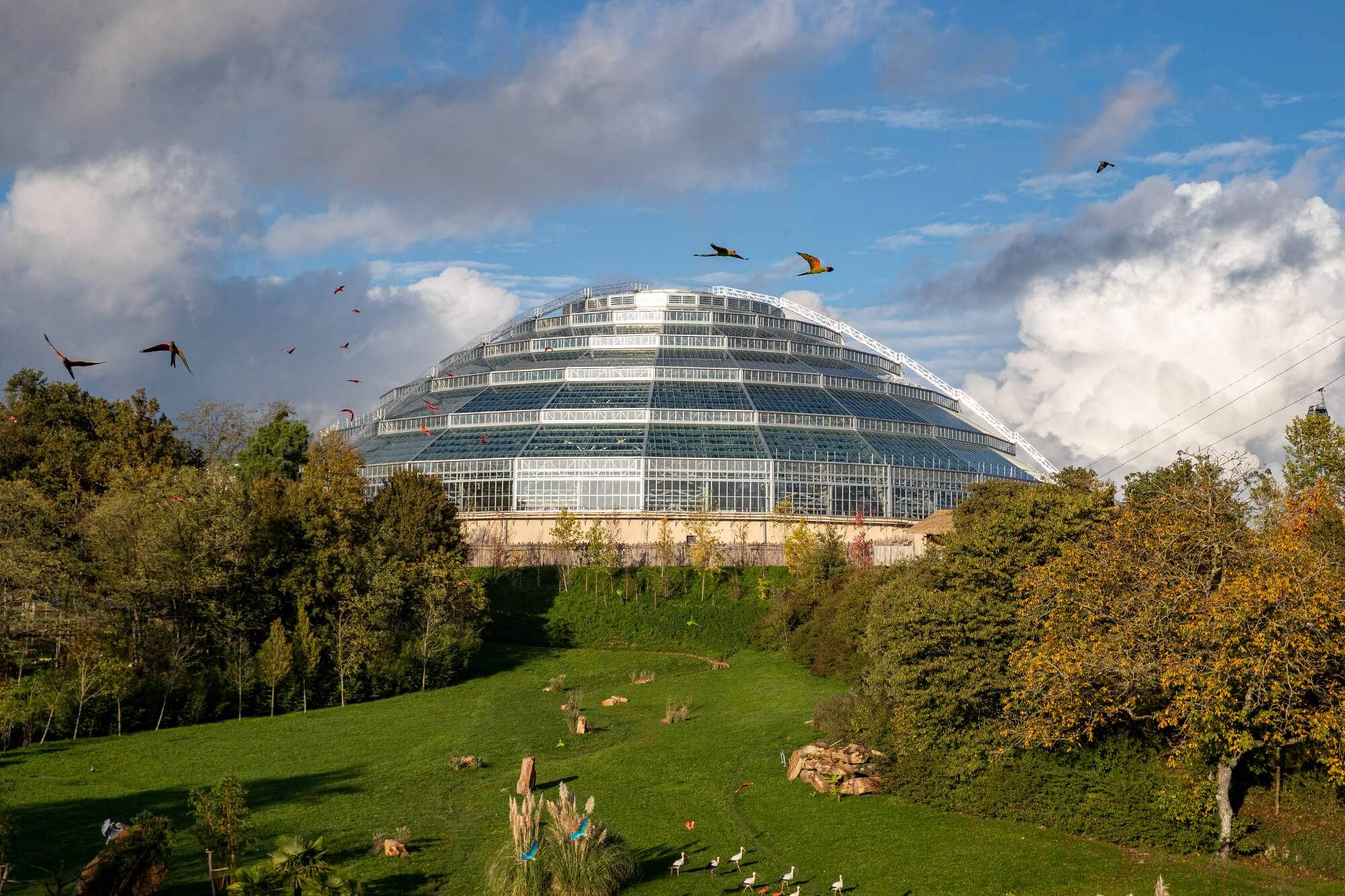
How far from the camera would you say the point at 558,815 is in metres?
30.4

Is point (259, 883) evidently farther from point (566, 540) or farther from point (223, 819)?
point (566, 540)

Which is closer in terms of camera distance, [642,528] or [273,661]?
[273,661]

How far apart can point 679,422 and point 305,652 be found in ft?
142

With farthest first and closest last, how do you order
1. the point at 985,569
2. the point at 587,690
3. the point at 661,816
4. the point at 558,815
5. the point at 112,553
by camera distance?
1. the point at 587,690
2. the point at 112,553
3. the point at 985,569
4. the point at 661,816
5. the point at 558,815

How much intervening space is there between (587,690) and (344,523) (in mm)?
15814

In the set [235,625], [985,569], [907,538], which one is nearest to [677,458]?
[907,538]

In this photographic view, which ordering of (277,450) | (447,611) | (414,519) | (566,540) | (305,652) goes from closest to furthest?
(305,652) → (447,611) → (414,519) → (277,450) → (566,540)

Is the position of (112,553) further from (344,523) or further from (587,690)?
(587,690)

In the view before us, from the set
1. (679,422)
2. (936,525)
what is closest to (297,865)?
(936,525)

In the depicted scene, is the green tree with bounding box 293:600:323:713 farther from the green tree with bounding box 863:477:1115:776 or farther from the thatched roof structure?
the thatched roof structure

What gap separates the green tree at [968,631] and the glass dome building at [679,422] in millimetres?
47455

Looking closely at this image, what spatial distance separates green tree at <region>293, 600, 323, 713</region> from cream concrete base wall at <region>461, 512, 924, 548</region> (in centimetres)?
2830

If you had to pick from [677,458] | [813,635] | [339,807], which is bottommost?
[339,807]

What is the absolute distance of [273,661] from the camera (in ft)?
180
